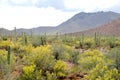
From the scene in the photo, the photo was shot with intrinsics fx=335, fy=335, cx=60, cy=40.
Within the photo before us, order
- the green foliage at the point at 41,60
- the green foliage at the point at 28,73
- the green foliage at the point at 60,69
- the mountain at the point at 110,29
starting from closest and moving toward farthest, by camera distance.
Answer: the green foliage at the point at 28,73 → the green foliage at the point at 60,69 → the green foliage at the point at 41,60 → the mountain at the point at 110,29

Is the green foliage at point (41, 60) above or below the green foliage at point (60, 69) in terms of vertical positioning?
above

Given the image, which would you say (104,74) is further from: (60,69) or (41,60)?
(41,60)

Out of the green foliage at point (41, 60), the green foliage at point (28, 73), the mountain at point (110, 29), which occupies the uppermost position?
the mountain at point (110, 29)

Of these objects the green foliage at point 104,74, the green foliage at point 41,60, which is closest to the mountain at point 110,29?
the green foliage at point 41,60

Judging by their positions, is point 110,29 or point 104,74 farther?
point 110,29

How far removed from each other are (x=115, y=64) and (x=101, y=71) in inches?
56.3

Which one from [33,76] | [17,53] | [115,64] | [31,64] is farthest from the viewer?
[17,53]

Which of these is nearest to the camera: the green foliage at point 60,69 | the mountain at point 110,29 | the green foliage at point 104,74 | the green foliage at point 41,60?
the green foliage at point 104,74

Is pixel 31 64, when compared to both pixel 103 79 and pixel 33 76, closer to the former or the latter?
pixel 33 76

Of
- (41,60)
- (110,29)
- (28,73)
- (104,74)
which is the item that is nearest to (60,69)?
(41,60)

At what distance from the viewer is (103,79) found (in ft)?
56.7

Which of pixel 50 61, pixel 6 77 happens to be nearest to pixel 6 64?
pixel 6 77

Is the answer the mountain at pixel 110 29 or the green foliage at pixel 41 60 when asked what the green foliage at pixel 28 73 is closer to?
the green foliage at pixel 41 60

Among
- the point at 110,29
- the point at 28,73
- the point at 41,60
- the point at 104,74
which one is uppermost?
the point at 110,29
